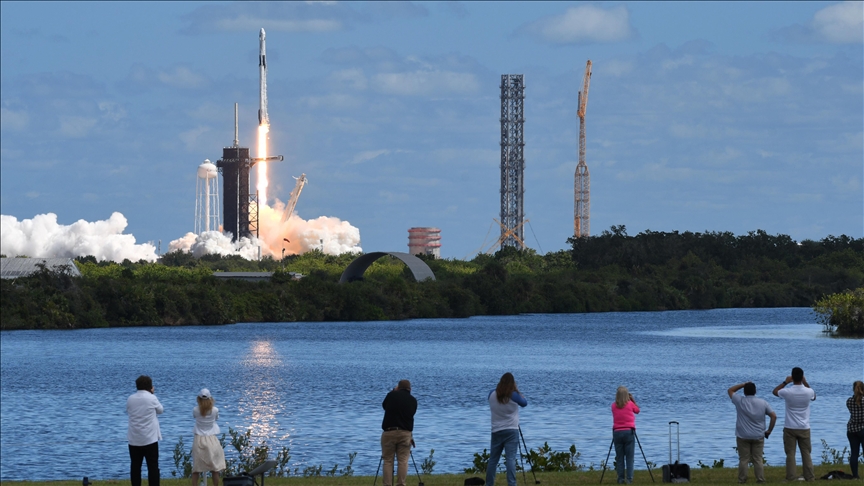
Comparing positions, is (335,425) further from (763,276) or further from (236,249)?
(236,249)

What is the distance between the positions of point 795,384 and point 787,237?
133m

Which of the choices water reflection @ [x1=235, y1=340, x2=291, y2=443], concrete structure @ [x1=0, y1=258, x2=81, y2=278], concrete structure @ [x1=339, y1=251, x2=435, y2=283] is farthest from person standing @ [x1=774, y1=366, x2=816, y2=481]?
concrete structure @ [x1=0, y1=258, x2=81, y2=278]

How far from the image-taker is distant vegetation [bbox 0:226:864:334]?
330 feet

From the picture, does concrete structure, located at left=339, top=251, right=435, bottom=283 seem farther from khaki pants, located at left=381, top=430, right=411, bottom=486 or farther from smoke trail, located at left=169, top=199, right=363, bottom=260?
khaki pants, located at left=381, top=430, right=411, bottom=486

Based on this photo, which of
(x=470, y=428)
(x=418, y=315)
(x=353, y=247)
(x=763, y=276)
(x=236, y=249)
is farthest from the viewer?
(x=353, y=247)

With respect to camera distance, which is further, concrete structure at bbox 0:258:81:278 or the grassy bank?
concrete structure at bbox 0:258:81:278

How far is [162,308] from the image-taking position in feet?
342

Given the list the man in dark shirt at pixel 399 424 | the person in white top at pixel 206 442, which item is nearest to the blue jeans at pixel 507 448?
the man in dark shirt at pixel 399 424

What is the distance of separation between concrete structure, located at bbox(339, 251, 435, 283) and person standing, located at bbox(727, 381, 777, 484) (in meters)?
105

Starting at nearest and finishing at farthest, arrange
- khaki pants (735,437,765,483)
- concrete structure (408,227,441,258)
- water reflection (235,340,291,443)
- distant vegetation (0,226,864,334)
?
khaki pants (735,437,765,483)
water reflection (235,340,291,443)
distant vegetation (0,226,864,334)
concrete structure (408,227,441,258)

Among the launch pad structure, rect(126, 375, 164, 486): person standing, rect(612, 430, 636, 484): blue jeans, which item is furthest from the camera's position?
the launch pad structure

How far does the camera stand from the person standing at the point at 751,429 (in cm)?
1998

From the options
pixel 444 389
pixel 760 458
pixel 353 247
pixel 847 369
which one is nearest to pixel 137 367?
pixel 444 389

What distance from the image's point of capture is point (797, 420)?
20172 mm
